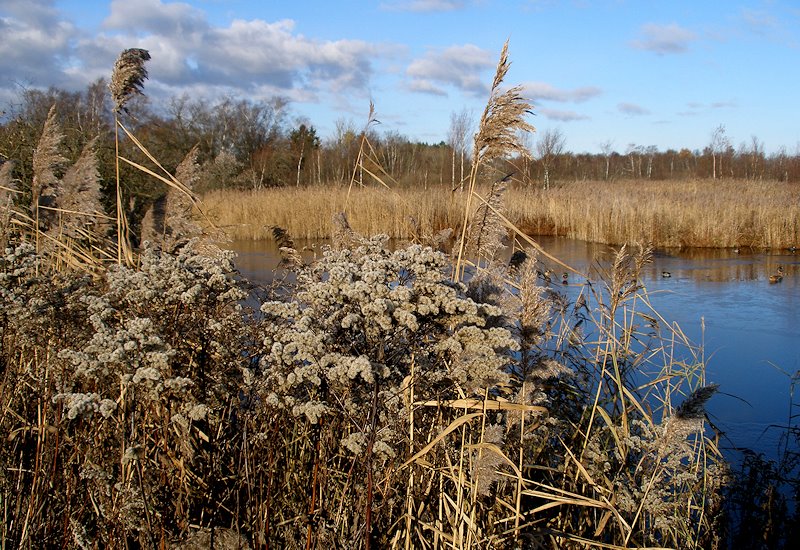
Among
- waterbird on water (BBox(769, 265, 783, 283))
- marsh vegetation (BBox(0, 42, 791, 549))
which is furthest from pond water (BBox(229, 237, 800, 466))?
marsh vegetation (BBox(0, 42, 791, 549))

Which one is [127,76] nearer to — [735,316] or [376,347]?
[376,347]

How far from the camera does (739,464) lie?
4.32 m

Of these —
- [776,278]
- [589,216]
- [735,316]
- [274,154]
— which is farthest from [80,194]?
[274,154]

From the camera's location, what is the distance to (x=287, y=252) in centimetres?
371

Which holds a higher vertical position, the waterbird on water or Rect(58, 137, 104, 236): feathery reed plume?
Rect(58, 137, 104, 236): feathery reed plume

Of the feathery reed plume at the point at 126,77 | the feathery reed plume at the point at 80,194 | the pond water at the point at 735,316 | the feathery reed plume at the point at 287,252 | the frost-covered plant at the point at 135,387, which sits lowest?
the pond water at the point at 735,316

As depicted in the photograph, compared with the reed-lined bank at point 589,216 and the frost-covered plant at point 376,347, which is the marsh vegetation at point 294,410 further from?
the reed-lined bank at point 589,216

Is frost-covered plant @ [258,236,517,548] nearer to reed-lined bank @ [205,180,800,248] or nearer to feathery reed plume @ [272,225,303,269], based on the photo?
feathery reed plume @ [272,225,303,269]

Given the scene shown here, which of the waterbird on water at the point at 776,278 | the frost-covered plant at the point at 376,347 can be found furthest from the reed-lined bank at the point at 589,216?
the frost-covered plant at the point at 376,347

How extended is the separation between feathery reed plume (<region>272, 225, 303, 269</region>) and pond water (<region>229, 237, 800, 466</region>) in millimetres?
888

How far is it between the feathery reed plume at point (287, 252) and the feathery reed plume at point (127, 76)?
3.57ft

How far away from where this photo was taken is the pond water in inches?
201

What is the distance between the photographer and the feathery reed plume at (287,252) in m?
3.60

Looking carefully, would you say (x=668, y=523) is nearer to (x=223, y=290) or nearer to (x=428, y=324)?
(x=428, y=324)
